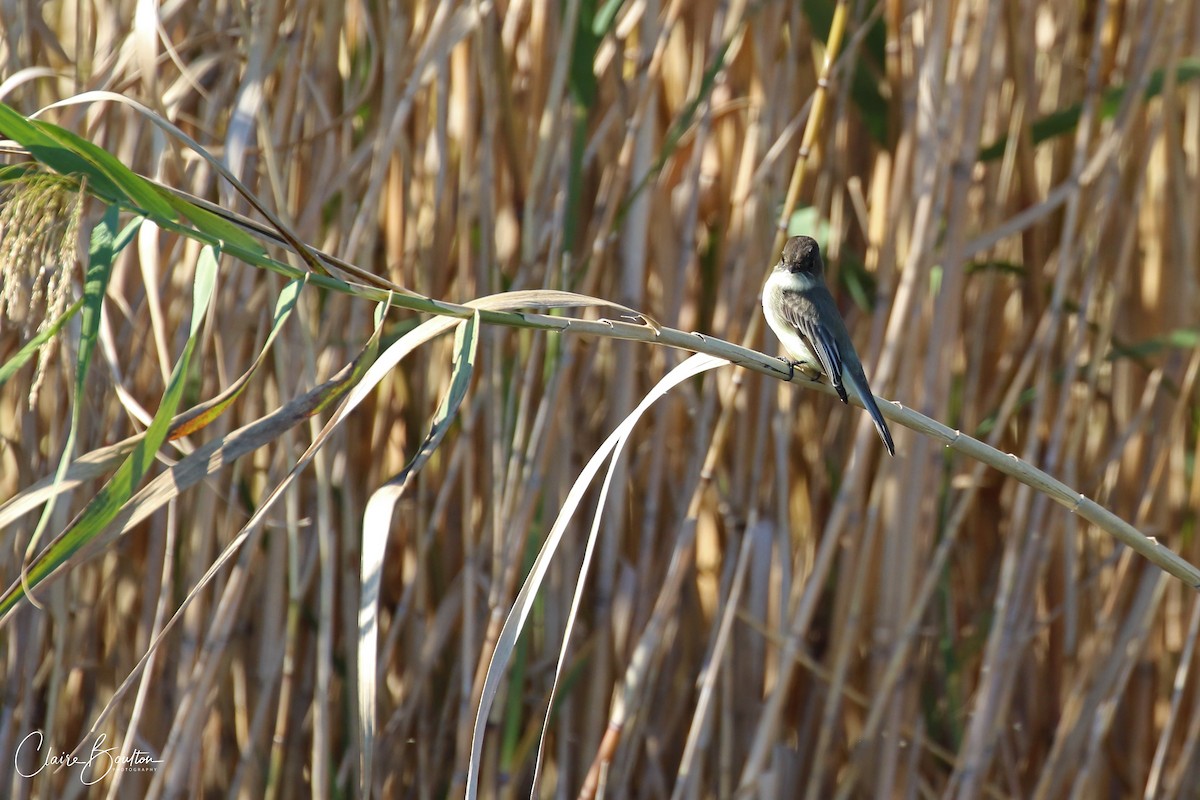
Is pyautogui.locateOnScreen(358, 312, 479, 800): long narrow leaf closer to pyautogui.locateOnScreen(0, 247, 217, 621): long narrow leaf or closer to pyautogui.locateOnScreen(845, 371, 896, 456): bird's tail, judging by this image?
pyautogui.locateOnScreen(0, 247, 217, 621): long narrow leaf

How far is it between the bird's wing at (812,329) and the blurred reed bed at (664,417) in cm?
10

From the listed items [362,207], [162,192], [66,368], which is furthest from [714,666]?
[162,192]

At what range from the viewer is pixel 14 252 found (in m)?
0.81

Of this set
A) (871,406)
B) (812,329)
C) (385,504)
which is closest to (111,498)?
(385,504)

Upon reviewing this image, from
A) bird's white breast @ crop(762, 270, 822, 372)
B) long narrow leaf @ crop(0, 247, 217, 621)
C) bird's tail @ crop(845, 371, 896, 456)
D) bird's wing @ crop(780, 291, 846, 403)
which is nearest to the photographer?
long narrow leaf @ crop(0, 247, 217, 621)

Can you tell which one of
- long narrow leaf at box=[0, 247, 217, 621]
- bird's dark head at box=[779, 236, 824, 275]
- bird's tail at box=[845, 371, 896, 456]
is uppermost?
bird's dark head at box=[779, 236, 824, 275]

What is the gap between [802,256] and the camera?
193 cm

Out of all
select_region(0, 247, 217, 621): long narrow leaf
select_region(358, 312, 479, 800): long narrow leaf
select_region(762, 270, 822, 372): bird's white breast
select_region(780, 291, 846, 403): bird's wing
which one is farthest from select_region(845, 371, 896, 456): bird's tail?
select_region(0, 247, 217, 621): long narrow leaf

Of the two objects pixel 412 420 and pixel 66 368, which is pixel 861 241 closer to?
pixel 412 420

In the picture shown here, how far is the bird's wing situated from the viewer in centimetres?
182

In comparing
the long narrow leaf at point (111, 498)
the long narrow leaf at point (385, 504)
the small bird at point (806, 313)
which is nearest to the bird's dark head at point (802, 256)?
the small bird at point (806, 313)

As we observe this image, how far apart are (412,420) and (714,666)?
0.73 m

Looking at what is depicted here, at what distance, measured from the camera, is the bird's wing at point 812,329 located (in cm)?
182

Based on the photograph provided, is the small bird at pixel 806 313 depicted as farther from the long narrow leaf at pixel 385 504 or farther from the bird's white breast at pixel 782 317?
the long narrow leaf at pixel 385 504
